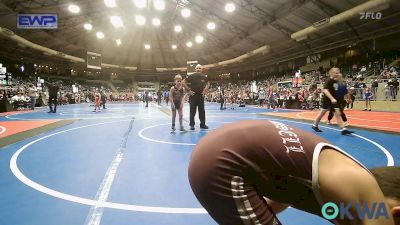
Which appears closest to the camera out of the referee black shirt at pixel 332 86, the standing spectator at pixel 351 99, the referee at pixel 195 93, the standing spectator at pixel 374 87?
the referee black shirt at pixel 332 86

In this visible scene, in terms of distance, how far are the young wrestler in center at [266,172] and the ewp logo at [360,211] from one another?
2 centimetres

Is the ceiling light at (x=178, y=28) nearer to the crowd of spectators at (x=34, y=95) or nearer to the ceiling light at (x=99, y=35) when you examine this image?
the ceiling light at (x=99, y=35)

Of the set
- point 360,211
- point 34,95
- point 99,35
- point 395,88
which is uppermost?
point 99,35

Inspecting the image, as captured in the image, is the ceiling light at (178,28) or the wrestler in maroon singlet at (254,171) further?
the ceiling light at (178,28)

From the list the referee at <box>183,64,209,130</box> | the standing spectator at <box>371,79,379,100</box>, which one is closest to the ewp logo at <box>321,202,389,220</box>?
the referee at <box>183,64,209,130</box>

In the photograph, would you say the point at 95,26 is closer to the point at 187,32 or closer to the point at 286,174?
the point at 187,32

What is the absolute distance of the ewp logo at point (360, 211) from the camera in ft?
3.15

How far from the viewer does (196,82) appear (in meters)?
8.39

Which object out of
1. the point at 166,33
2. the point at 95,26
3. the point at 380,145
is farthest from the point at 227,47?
the point at 380,145

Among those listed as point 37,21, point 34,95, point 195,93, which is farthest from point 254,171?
point 37,21

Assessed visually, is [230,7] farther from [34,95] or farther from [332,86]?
[332,86]

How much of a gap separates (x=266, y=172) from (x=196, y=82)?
23.9 feet

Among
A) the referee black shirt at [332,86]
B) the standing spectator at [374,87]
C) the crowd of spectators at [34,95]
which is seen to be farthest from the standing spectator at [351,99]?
→ the crowd of spectators at [34,95]

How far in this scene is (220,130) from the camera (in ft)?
4.37
